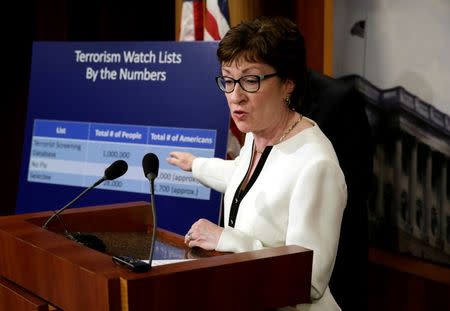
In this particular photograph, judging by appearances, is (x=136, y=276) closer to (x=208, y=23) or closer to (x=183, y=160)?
(x=183, y=160)

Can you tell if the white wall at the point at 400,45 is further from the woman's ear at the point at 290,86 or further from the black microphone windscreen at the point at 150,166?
the black microphone windscreen at the point at 150,166

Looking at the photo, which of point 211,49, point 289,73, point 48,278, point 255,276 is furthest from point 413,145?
point 48,278

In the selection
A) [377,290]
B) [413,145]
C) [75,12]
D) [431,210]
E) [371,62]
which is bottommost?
[377,290]

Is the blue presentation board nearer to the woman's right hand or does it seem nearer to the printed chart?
the printed chart

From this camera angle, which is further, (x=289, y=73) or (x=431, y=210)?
(x=431, y=210)

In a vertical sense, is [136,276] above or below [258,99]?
below

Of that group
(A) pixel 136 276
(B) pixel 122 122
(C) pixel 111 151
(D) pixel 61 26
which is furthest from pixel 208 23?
(A) pixel 136 276

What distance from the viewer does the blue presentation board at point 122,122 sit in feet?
10.0

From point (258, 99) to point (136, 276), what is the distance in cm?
66

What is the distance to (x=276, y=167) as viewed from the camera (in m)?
1.87

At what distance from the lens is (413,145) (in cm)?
285

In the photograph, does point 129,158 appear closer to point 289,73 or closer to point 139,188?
point 139,188

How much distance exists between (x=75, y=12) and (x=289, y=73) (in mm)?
3337

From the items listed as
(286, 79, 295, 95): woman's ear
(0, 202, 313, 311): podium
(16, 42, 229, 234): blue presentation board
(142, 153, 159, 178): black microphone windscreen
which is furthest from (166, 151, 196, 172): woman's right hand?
(142, 153, 159, 178): black microphone windscreen
